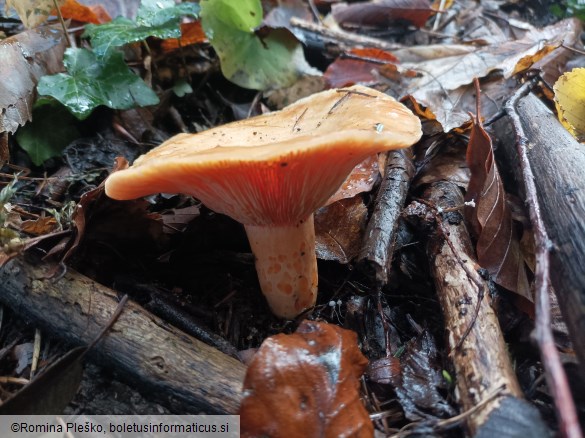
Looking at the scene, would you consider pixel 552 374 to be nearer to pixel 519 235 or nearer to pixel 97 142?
pixel 519 235

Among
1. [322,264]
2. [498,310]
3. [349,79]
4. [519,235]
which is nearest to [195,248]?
[322,264]

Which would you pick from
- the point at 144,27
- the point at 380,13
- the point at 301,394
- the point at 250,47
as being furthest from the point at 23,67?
the point at 380,13

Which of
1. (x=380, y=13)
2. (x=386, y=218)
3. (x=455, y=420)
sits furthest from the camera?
(x=380, y=13)

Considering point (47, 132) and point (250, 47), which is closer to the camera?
point (47, 132)

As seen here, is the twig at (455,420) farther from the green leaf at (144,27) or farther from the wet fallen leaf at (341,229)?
the green leaf at (144,27)

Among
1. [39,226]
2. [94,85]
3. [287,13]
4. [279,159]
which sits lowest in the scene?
[39,226]

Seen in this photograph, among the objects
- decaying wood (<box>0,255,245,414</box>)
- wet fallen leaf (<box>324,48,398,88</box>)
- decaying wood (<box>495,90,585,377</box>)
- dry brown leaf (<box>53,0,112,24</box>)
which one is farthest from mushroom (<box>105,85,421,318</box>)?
dry brown leaf (<box>53,0,112,24</box>)

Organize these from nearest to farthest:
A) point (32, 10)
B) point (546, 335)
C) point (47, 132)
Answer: point (546, 335) → point (47, 132) → point (32, 10)

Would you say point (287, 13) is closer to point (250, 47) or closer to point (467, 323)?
point (250, 47)

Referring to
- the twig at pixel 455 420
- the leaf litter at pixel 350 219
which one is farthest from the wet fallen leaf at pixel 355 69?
the twig at pixel 455 420
